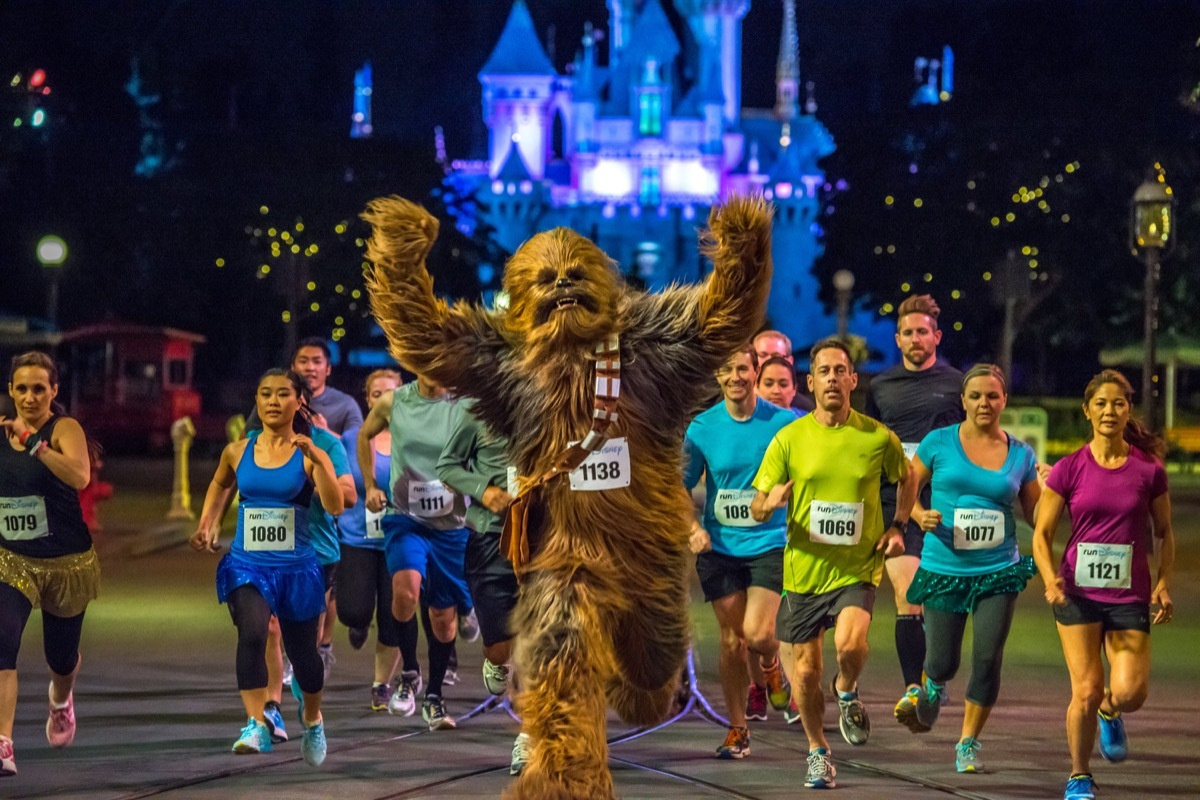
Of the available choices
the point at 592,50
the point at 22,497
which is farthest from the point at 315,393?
the point at 592,50

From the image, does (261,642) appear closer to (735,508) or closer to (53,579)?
(53,579)

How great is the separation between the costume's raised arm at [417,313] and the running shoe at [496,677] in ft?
8.55

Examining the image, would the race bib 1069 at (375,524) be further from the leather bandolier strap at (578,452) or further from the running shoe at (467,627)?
the leather bandolier strap at (578,452)

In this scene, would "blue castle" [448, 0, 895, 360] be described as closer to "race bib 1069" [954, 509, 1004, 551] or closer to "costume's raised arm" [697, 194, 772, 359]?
"race bib 1069" [954, 509, 1004, 551]

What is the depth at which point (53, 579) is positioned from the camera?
8336 mm

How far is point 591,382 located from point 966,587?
8.36ft

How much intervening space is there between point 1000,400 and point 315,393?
451 centimetres

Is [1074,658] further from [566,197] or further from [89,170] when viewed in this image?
[566,197]

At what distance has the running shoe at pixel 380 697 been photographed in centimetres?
1012

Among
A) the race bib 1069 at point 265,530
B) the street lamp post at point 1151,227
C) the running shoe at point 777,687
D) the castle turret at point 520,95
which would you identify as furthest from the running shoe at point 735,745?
the castle turret at point 520,95

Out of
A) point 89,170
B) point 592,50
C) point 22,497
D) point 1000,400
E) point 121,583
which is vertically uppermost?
point 592,50

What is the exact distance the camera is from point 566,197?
110938mm

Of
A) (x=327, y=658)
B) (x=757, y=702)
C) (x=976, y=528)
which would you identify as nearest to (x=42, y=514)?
(x=327, y=658)

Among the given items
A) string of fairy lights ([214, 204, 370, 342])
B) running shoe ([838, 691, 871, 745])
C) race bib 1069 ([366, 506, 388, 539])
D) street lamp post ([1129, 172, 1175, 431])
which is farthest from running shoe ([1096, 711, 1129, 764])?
string of fairy lights ([214, 204, 370, 342])
